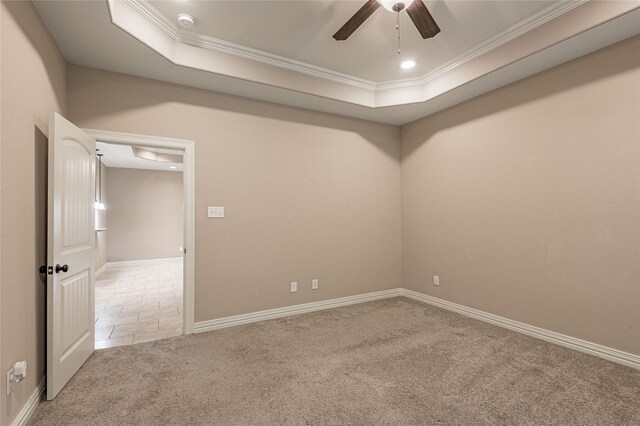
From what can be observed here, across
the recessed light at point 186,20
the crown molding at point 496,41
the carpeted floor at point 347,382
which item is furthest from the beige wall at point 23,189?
the crown molding at point 496,41

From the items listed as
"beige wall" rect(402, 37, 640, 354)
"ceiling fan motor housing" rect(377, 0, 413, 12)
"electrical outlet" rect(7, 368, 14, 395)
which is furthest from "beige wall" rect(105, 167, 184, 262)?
"ceiling fan motor housing" rect(377, 0, 413, 12)

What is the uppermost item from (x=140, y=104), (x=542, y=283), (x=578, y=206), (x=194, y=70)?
(x=194, y=70)

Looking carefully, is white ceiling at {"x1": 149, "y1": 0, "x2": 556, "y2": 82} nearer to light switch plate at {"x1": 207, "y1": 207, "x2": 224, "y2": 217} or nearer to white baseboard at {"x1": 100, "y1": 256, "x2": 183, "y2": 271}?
light switch plate at {"x1": 207, "y1": 207, "x2": 224, "y2": 217}

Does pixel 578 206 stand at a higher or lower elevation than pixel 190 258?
higher

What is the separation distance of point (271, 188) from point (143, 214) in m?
6.05

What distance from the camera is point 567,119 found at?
9.39ft

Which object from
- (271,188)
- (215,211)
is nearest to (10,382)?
(215,211)

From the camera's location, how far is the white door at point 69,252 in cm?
206

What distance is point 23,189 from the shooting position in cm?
190

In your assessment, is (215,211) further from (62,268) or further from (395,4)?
(395,4)

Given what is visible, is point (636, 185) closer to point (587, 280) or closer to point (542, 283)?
point (587, 280)

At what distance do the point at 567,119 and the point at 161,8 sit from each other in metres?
3.79

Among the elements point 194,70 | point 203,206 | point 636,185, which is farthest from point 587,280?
point 194,70

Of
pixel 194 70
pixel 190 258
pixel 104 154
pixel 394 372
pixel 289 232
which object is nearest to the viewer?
pixel 394 372
